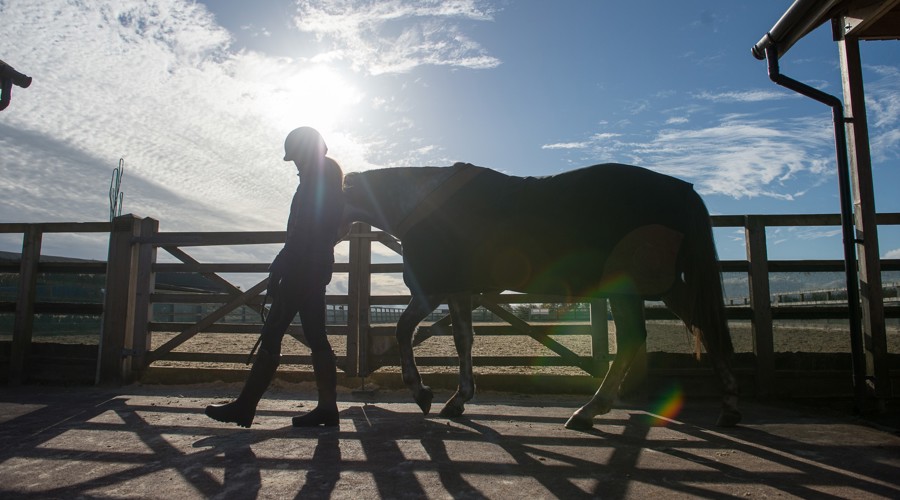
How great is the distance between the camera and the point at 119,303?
5.85 meters

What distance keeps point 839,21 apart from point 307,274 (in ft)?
15.6

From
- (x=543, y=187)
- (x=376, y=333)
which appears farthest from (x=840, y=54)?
(x=376, y=333)

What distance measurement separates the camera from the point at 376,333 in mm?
5422

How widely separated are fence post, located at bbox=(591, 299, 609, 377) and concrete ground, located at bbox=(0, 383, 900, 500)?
77 centimetres

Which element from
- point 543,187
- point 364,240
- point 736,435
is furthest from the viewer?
point 364,240

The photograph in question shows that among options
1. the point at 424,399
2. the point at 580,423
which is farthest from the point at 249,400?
the point at 580,423

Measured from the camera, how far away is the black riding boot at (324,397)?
342 cm

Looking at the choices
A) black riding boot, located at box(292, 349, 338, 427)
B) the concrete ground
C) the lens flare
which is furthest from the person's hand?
the lens flare

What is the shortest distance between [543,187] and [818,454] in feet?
7.35

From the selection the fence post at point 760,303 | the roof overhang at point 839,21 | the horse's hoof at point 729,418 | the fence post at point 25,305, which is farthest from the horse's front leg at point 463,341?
the fence post at point 25,305

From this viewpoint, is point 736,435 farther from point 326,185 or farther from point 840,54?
point 840,54

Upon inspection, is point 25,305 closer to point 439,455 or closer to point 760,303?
point 439,455

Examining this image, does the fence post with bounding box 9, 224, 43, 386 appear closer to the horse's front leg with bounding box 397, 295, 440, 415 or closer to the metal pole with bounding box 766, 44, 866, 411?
the horse's front leg with bounding box 397, 295, 440, 415

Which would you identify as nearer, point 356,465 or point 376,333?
point 356,465
